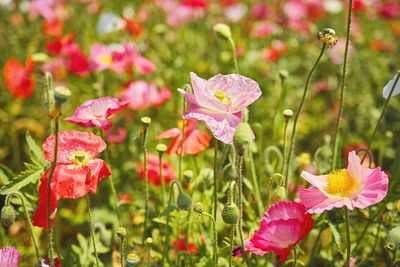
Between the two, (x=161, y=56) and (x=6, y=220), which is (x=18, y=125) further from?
→ (x=6, y=220)

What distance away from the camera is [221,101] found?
161cm

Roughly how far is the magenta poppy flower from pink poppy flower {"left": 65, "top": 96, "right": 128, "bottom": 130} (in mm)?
235

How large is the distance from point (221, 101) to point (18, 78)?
150cm

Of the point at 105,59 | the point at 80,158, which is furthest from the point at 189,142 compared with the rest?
the point at 105,59

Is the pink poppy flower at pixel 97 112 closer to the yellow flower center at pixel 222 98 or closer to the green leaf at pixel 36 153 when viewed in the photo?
the green leaf at pixel 36 153

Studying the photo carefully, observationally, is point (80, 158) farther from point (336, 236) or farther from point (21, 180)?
point (336, 236)

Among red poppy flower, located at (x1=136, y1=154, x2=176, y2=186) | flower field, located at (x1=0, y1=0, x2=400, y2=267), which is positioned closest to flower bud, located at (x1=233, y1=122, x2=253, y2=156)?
flower field, located at (x1=0, y1=0, x2=400, y2=267)

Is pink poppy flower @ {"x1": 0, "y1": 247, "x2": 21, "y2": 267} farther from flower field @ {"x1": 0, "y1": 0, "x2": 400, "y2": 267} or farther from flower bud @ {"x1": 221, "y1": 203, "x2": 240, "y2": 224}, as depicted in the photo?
flower bud @ {"x1": 221, "y1": 203, "x2": 240, "y2": 224}

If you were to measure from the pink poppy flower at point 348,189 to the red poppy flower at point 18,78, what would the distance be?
1.70m

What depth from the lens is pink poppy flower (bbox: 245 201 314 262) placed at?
1.50m

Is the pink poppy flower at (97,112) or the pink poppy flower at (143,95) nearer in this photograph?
the pink poppy flower at (97,112)

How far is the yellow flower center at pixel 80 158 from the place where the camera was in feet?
5.11

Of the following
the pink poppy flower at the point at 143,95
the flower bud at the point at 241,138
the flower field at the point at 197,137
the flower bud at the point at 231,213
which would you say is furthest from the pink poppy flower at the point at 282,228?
the pink poppy flower at the point at 143,95

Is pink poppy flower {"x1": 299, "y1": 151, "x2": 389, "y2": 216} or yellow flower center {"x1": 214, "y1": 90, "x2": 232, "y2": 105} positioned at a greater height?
yellow flower center {"x1": 214, "y1": 90, "x2": 232, "y2": 105}
